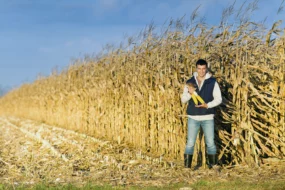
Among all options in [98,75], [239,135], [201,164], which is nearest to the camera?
[239,135]

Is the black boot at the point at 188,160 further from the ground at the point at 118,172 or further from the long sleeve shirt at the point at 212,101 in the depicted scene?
the long sleeve shirt at the point at 212,101

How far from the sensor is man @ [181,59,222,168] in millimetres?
9297

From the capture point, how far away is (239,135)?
9680 mm

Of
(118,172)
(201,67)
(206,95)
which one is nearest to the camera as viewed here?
(201,67)

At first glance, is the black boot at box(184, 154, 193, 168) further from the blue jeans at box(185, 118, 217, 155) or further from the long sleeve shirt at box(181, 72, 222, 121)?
the long sleeve shirt at box(181, 72, 222, 121)

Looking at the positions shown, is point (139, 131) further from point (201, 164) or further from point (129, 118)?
point (201, 164)

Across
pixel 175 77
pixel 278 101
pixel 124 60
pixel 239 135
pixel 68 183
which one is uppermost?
pixel 124 60

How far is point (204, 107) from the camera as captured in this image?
9.30m

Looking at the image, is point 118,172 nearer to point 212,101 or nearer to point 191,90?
point 191,90

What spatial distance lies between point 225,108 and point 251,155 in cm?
119

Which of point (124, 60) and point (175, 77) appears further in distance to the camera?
point (124, 60)

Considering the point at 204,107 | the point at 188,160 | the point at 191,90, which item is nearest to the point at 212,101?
the point at 204,107

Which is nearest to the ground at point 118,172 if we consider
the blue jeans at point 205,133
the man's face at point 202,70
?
the blue jeans at point 205,133

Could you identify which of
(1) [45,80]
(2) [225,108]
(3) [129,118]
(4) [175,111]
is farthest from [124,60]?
(1) [45,80]
